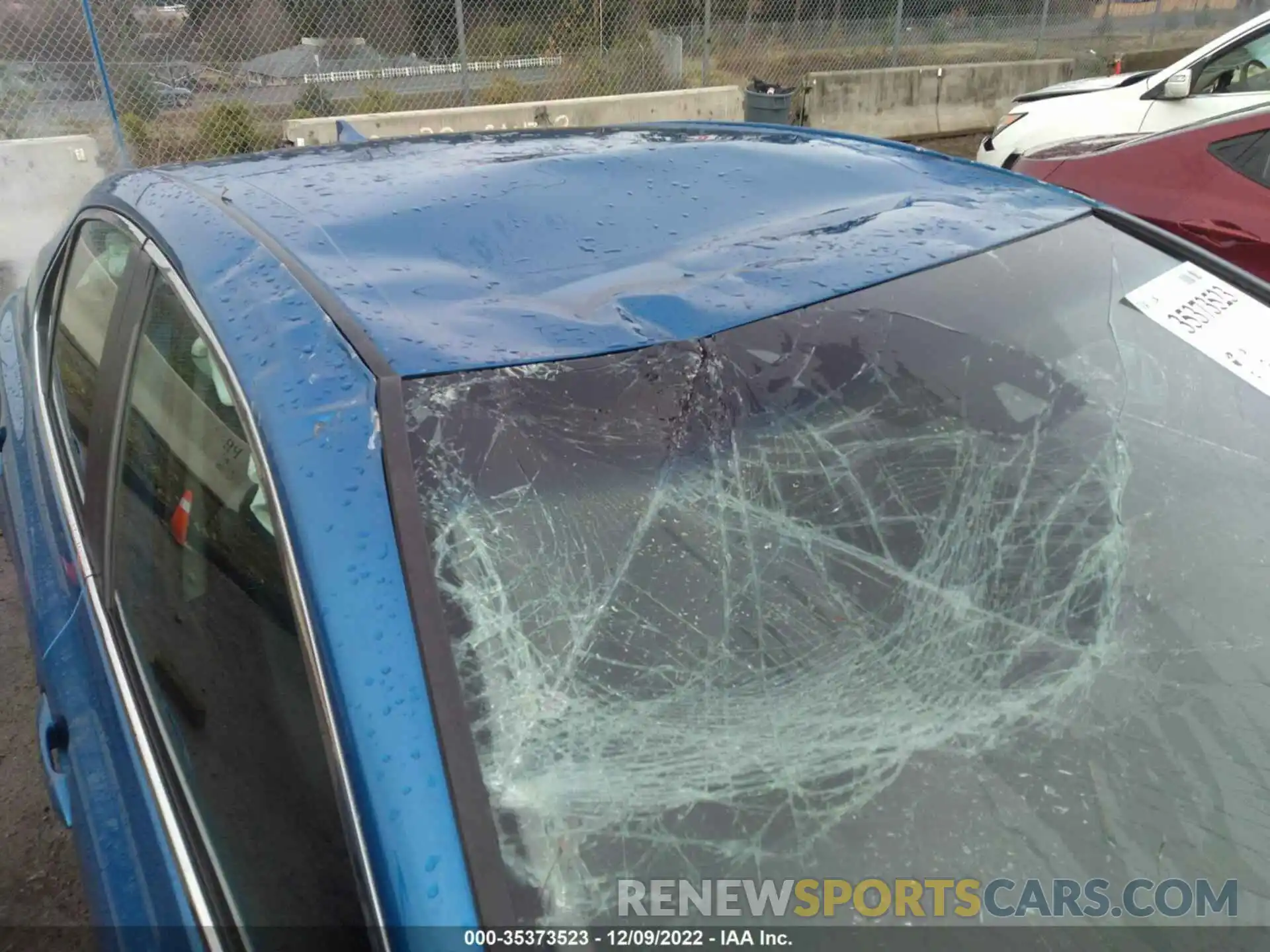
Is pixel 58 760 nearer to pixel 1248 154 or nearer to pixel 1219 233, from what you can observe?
pixel 1219 233

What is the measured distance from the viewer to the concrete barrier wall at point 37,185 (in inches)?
269

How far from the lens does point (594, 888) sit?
0.93 metres

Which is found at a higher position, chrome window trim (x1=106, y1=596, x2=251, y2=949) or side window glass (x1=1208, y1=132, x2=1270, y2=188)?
side window glass (x1=1208, y1=132, x2=1270, y2=188)

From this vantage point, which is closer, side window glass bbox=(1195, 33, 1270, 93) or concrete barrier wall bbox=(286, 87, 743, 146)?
side window glass bbox=(1195, 33, 1270, 93)

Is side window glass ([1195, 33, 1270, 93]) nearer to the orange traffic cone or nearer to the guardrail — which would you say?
the guardrail

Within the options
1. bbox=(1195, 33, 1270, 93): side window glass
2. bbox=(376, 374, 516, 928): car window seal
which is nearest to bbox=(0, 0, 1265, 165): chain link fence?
bbox=(1195, 33, 1270, 93): side window glass

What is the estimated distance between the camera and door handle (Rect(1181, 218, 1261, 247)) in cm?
371

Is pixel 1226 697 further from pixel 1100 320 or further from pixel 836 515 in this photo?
pixel 1100 320

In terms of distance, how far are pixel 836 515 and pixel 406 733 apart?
2.14 ft

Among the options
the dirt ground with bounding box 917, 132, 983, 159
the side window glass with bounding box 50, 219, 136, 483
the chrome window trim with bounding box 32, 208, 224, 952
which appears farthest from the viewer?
the dirt ground with bounding box 917, 132, 983, 159

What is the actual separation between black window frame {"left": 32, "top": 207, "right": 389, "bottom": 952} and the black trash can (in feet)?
26.5

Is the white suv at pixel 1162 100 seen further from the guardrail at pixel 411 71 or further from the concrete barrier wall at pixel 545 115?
the guardrail at pixel 411 71

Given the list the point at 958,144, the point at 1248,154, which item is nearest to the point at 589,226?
the point at 1248,154

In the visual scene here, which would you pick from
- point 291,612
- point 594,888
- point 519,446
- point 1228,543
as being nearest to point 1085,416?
point 1228,543
